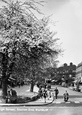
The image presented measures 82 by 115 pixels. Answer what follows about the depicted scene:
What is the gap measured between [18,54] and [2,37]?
9.27ft

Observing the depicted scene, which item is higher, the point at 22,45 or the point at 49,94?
the point at 22,45

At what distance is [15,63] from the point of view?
1308 inches

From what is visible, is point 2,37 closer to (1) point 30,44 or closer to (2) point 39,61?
(1) point 30,44

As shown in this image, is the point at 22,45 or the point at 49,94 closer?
the point at 22,45

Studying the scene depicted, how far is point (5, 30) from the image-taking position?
32.1 meters

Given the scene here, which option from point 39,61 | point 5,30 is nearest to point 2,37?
point 5,30

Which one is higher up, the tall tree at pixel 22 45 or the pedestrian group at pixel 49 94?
the tall tree at pixel 22 45

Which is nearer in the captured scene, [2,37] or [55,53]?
[2,37]

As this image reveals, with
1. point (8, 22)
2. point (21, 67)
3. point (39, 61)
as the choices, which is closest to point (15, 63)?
point (21, 67)

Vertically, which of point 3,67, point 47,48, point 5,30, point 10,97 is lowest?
point 10,97

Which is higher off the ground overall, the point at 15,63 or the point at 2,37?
the point at 2,37

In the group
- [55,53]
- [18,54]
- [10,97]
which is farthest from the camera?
[55,53]

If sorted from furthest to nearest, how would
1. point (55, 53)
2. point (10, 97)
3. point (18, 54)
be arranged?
point (55, 53), point (18, 54), point (10, 97)

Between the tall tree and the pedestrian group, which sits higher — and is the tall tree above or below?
above
